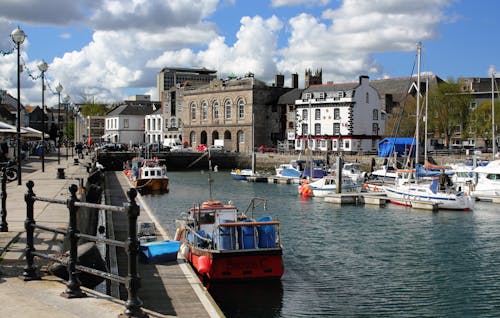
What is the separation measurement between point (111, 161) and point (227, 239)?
6956 centimetres

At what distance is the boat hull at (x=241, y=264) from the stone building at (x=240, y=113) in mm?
77410

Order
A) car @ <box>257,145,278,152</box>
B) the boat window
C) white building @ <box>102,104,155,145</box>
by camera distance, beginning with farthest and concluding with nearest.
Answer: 1. white building @ <box>102,104,155,145</box>
2. car @ <box>257,145,278,152</box>
3. the boat window

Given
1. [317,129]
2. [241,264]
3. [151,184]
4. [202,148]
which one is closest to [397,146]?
[317,129]

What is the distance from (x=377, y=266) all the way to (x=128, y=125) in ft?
393

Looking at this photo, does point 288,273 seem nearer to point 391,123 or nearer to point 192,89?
point 391,123

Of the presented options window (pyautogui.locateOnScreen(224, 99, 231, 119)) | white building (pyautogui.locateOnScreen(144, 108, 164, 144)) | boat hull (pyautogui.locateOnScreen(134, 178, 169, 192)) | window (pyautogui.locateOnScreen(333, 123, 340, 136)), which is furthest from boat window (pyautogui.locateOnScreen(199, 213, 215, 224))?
white building (pyautogui.locateOnScreen(144, 108, 164, 144))

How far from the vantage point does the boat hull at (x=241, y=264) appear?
19703 mm

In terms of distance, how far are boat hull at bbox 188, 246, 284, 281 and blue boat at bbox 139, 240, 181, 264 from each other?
3.92ft

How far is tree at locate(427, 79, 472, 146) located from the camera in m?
86.2

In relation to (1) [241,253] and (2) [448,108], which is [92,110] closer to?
(2) [448,108]

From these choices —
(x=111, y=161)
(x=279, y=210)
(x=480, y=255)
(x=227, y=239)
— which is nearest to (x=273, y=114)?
(x=111, y=161)

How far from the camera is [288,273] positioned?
2198 centimetres

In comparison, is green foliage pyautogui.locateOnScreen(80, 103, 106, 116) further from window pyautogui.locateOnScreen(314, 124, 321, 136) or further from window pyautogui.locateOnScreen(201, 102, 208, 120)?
window pyautogui.locateOnScreen(314, 124, 321, 136)

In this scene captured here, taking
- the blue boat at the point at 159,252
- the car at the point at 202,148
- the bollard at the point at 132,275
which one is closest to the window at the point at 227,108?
the car at the point at 202,148
